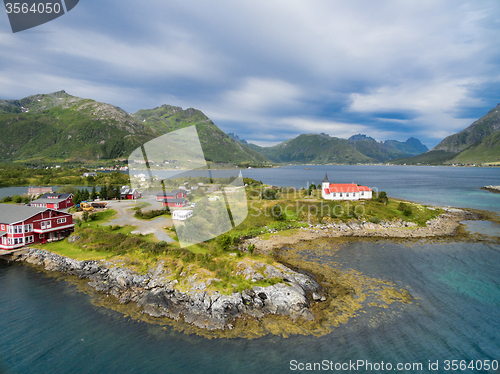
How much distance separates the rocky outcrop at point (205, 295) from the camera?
66.0ft

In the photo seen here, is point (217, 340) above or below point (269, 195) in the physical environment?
below

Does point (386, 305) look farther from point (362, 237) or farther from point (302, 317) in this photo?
point (362, 237)

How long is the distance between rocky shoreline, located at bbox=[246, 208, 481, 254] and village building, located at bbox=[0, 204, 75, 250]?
98.3 feet

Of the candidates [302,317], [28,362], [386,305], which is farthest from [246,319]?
[28,362]

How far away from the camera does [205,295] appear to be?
835 inches

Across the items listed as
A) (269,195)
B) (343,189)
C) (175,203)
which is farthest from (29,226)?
(343,189)

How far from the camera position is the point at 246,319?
19.6 m

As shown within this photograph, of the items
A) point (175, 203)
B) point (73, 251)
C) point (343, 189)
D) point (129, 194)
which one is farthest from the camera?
point (129, 194)

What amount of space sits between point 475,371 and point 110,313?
28545 millimetres

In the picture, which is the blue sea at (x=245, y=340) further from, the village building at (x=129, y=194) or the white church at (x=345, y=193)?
the village building at (x=129, y=194)

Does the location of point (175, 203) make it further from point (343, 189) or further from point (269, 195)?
point (343, 189)

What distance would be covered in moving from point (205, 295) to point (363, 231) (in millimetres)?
35420

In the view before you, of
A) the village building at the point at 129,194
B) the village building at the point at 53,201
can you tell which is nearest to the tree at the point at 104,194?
the village building at the point at 129,194

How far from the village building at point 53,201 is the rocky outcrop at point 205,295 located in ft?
116
